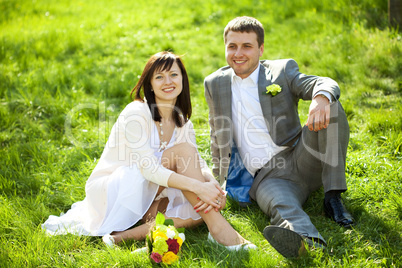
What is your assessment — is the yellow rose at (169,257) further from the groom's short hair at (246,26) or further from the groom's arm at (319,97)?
the groom's short hair at (246,26)

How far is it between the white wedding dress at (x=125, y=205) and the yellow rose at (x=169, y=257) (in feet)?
1.85

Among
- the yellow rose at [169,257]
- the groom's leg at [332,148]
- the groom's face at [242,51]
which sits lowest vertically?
the yellow rose at [169,257]

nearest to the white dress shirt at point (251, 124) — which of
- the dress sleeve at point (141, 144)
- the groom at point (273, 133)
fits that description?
the groom at point (273, 133)

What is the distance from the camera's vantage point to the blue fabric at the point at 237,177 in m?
3.52

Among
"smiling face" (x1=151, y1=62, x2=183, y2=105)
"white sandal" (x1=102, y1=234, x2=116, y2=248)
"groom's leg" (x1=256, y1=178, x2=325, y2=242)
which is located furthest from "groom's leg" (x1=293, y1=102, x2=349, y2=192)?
"white sandal" (x1=102, y1=234, x2=116, y2=248)

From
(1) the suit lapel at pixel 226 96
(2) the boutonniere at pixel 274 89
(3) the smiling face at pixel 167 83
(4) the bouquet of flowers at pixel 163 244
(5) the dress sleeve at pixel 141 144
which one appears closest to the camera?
(4) the bouquet of flowers at pixel 163 244

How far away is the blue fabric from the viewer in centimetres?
352

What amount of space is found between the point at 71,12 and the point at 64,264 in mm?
7067

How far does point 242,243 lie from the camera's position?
2.82 m

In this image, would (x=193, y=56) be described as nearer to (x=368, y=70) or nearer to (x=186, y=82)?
(x=368, y=70)

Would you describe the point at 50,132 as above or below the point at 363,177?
above

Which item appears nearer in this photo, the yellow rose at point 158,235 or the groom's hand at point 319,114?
the yellow rose at point 158,235

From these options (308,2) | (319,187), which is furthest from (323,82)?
(308,2)

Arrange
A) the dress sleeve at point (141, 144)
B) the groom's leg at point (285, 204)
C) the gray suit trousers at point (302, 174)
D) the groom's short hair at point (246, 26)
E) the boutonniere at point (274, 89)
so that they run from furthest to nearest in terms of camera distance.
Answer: the groom's short hair at point (246, 26) < the boutonniere at point (274, 89) < the dress sleeve at point (141, 144) < the gray suit trousers at point (302, 174) < the groom's leg at point (285, 204)
